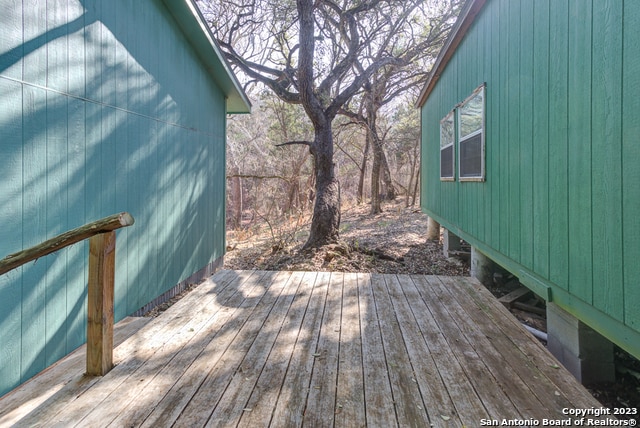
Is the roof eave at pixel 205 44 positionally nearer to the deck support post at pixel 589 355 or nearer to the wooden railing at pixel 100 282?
the wooden railing at pixel 100 282

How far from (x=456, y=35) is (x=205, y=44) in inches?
139

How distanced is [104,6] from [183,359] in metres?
3.09

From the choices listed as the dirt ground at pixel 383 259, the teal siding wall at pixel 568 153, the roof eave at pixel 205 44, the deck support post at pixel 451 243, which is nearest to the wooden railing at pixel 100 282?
the dirt ground at pixel 383 259

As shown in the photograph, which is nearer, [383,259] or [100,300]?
[100,300]

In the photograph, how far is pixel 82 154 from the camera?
2824 mm

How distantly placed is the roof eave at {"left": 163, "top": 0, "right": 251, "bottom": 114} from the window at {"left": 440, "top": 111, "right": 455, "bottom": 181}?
12.0ft

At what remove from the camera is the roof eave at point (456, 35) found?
411 cm

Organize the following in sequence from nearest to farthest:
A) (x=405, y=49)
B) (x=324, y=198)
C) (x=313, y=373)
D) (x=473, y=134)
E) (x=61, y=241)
A: (x=61, y=241) < (x=313, y=373) < (x=473, y=134) < (x=324, y=198) < (x=405, y=49)

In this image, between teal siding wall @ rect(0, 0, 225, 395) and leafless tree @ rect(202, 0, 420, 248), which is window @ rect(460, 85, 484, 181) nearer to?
leafless tree @ rect(202, 0, 420, 248)

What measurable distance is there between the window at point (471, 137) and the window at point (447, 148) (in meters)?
0.40

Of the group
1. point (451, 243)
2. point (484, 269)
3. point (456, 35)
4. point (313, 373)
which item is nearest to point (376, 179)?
point (451, 243)

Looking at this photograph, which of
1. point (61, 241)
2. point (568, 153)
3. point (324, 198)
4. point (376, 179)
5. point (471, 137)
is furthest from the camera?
point (376, 179)

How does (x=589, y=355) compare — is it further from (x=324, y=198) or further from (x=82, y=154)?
(x=324, y=198)

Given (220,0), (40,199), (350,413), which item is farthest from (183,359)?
(220,0)
